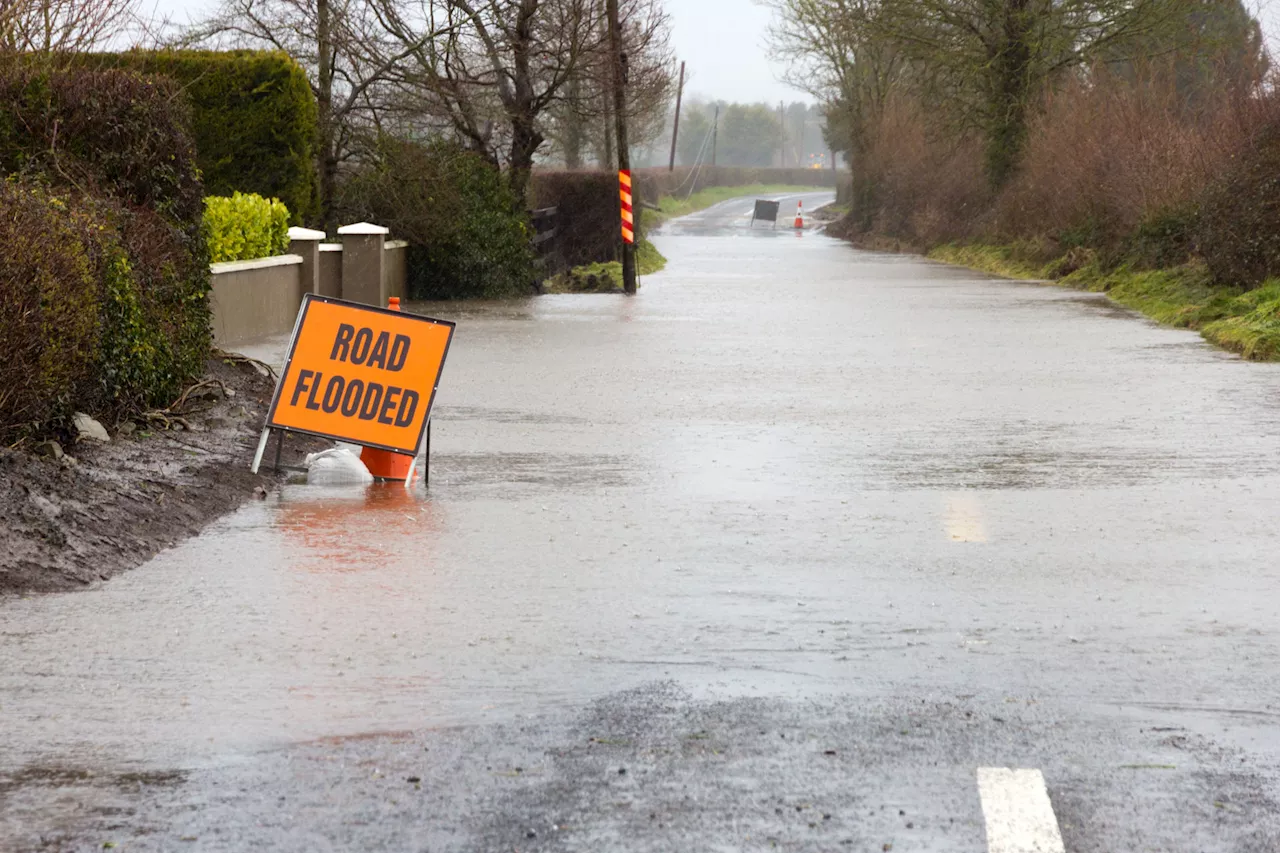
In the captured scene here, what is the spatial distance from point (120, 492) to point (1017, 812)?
5.39 m

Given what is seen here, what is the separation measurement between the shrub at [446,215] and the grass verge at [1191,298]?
30.9 feet

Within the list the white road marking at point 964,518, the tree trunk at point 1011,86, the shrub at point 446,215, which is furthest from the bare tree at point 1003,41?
the white road marking at point 964,518

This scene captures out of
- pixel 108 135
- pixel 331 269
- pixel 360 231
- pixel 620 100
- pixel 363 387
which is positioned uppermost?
pixel 620 100

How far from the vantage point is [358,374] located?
1005 centimetres

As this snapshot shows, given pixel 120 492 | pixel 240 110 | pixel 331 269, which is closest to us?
pixel 120 492

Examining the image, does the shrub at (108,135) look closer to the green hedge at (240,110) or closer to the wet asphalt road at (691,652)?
the wet asphalt road at (691,652)

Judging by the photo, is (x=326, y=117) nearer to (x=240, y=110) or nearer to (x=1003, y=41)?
(x=240, y=110)

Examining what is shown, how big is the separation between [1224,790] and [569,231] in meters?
32.5

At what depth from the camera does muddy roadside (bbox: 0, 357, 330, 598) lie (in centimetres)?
731

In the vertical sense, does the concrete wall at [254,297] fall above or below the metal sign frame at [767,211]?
above

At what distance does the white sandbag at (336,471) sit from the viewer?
1000cm

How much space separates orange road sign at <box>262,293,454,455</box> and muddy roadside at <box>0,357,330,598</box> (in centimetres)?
43

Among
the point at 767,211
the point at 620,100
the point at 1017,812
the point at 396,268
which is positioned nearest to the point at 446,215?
the point at 396,268

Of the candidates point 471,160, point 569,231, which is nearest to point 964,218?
point 569,231
